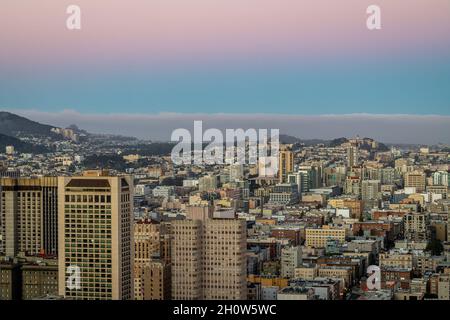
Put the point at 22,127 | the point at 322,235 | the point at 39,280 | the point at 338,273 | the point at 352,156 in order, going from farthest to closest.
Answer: the point at 322,235 < the point at 352,156 < the point at 338,273 < the point at 22,127 < the point at 39,280

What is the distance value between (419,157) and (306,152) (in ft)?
3.95

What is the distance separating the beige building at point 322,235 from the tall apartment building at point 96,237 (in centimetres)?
461

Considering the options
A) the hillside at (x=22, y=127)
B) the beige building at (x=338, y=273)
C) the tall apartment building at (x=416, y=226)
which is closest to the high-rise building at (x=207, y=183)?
the beige building at (x=338, y=273)

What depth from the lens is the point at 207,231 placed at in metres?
7.40

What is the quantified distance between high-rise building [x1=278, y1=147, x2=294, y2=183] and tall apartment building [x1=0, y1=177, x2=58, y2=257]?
2838 mm

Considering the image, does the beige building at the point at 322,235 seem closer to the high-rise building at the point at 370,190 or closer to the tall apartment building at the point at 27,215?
the high-rise building at the point at 370,190

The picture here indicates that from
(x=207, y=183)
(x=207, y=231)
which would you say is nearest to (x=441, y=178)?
(x=207, y=183)

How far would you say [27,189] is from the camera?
834 cm

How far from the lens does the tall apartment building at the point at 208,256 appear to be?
23.2ft

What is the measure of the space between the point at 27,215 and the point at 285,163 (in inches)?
134

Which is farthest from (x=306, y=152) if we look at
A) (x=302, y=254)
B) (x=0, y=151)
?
(x=0, y=151)

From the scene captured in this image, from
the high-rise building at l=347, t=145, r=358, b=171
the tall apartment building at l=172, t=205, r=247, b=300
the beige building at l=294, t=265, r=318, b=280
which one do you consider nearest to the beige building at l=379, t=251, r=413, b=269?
the beige building at l=294, t=265, r=318, b=280

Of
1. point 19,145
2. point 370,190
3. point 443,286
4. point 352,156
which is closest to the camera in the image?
point 19,145

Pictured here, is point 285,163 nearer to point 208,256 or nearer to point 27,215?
point 27,215
